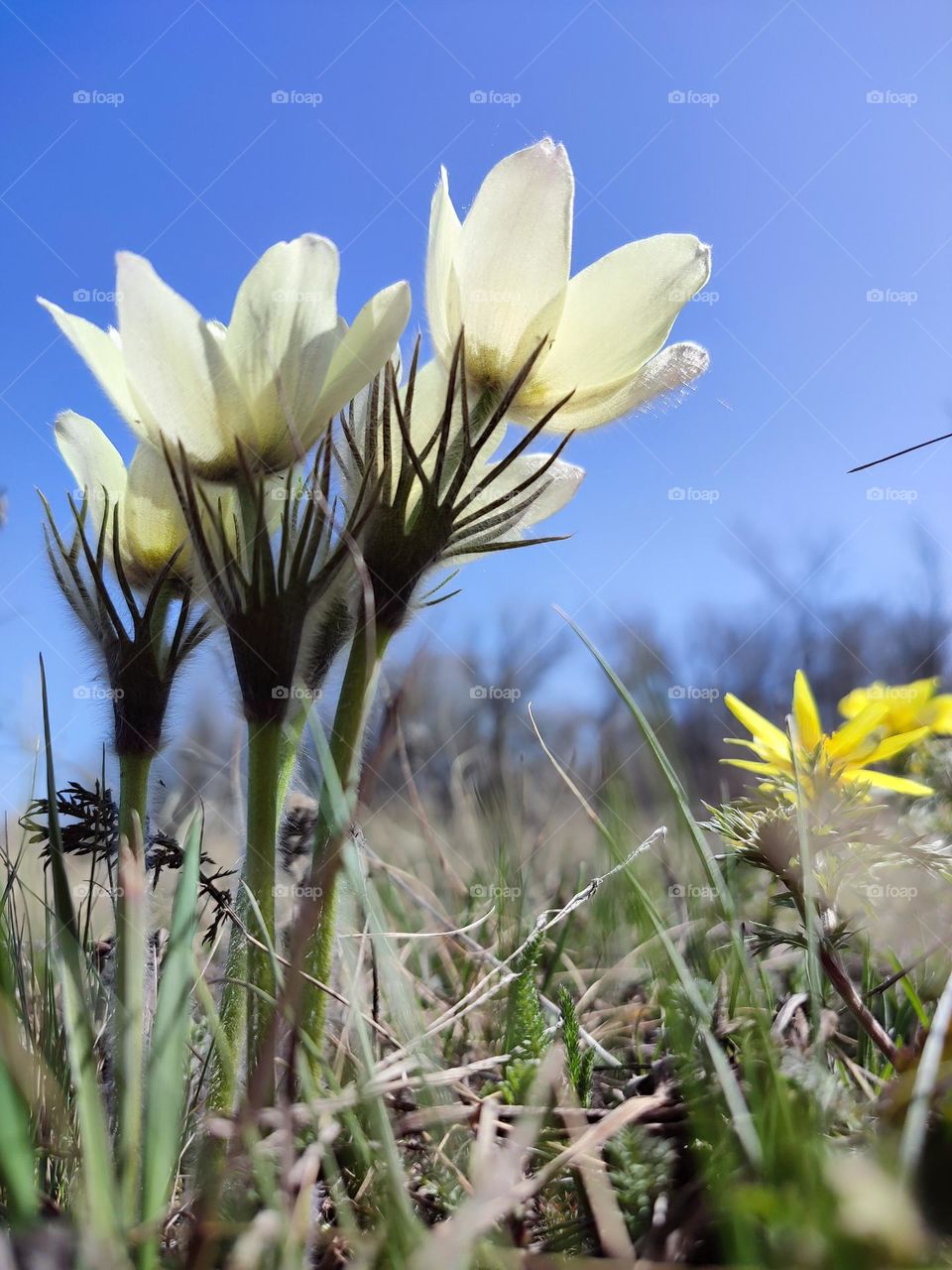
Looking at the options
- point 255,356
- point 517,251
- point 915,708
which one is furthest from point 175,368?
point 915,708

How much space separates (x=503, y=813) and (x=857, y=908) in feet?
2.31

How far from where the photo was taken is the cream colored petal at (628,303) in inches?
28.7

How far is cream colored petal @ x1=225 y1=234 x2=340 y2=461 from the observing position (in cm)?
66

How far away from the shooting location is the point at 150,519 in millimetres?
758

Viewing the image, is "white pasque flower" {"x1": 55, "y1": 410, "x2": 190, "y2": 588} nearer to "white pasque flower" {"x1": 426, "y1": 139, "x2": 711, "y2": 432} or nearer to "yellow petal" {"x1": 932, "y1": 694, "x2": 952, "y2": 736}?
"white pasque flower" {"x1": 426, "y1": 139, "x2": 711, "y2": 432}

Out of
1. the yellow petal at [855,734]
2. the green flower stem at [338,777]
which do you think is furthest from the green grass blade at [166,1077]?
the yellow petal at [855,734]

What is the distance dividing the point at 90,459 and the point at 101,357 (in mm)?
106

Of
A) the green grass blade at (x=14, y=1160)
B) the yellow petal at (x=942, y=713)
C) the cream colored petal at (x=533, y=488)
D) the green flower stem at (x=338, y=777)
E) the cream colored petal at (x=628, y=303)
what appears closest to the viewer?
the green grass blade at (x=14, y=1160)

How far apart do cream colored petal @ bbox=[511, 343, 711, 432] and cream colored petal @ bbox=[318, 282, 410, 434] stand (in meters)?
0.19

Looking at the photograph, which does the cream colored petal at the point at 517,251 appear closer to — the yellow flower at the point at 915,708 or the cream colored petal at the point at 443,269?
the cream colored petal at the point at 443,269

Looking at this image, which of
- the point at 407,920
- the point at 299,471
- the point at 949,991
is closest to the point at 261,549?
the point at 299,471

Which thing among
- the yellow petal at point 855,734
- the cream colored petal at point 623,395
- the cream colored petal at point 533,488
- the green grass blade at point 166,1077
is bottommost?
the green grass blade at point 166,1077

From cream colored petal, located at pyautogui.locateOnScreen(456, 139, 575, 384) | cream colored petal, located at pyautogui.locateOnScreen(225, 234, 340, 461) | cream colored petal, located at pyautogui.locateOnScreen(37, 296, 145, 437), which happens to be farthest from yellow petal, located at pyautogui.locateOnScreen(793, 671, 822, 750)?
cream colored petal, located at pyautogui.locateOnScreen(37, 296, 145, 437)

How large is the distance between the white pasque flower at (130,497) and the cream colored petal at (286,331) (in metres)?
0.12
